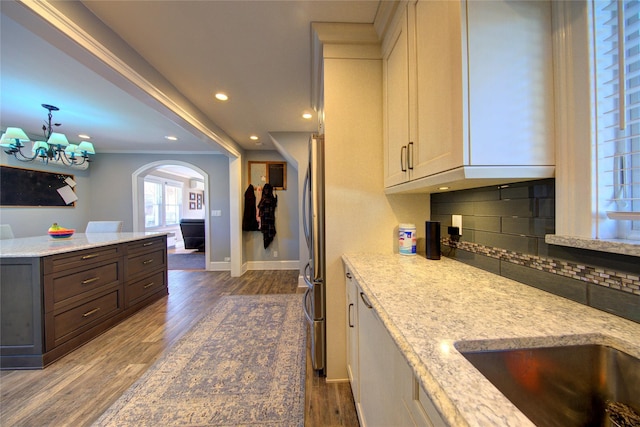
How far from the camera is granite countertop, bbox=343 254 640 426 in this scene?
1.26ft

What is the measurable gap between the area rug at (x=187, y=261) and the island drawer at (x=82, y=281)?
8.06 ft

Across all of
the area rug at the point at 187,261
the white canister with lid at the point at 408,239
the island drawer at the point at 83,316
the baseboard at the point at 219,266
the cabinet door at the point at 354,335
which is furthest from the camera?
the area rug at the point at 187,261

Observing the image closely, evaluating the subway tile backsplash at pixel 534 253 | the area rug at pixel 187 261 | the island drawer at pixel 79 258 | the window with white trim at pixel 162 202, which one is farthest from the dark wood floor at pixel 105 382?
the window with white trim at pixel 162 202

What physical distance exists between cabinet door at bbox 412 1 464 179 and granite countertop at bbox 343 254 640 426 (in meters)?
0.46

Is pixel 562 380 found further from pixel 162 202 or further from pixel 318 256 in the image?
pixel 162 202

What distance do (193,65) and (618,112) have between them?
8.12 ft

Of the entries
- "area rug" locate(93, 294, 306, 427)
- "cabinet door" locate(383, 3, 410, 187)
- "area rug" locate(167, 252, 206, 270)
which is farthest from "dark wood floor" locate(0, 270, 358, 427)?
"area rug" locate(167, 252, 206, 270)

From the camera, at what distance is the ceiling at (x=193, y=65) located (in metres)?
1.44

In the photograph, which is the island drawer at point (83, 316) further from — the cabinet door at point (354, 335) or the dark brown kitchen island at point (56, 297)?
the cabinet door at point (354, 335)

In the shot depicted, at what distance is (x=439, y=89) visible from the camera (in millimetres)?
883

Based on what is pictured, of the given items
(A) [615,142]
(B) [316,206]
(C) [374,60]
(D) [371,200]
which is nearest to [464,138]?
(A) [615,142]

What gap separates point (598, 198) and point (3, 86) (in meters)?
4.39

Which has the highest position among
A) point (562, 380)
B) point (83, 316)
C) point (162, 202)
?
point (162, 202)

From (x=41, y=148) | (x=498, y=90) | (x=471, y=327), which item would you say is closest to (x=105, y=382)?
(x=471, y=327)
